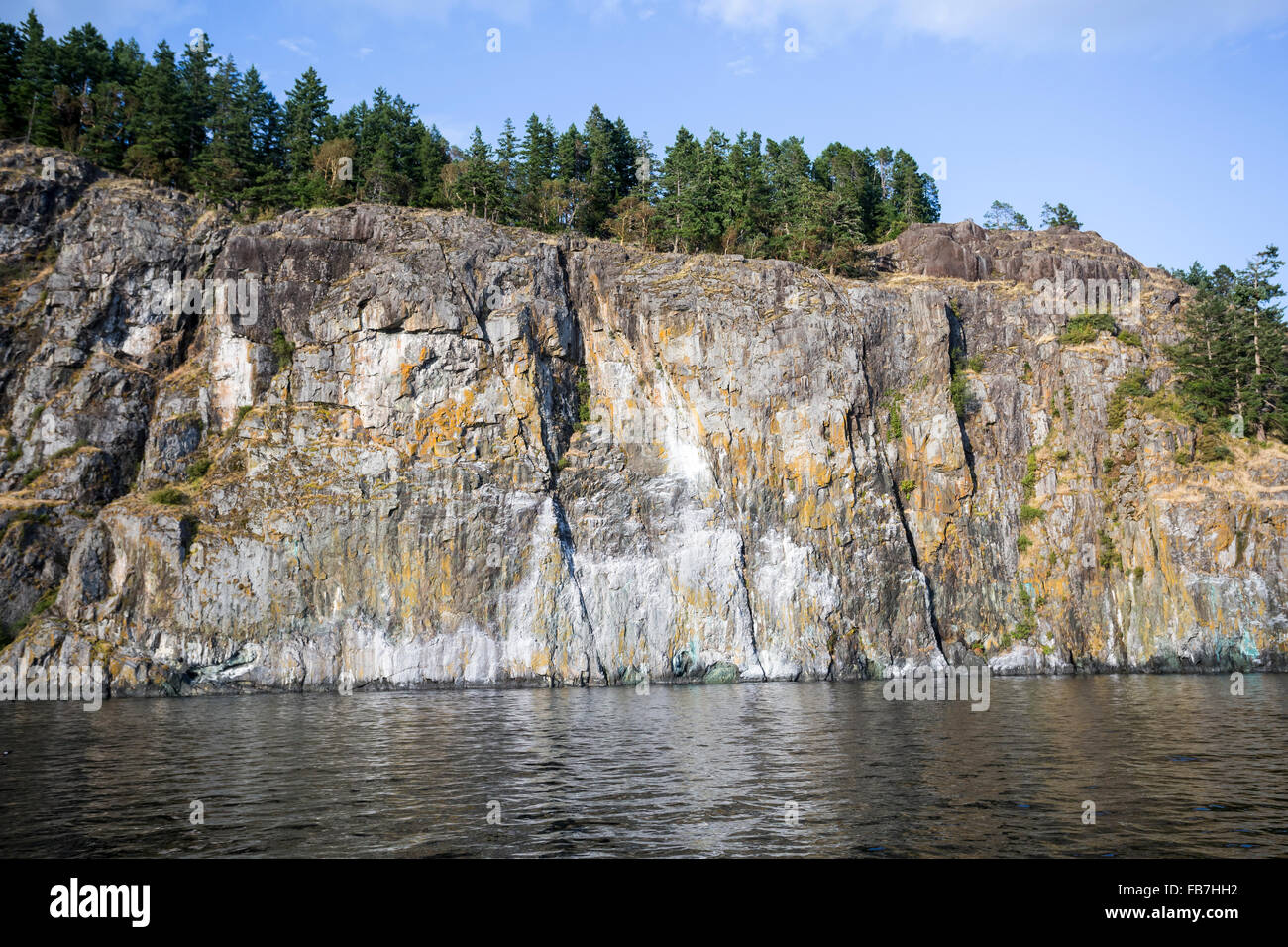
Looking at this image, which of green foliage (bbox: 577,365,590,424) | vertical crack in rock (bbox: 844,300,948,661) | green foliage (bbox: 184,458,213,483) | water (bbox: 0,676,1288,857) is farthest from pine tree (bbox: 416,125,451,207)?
water (bbox: 0,676,1288,857)

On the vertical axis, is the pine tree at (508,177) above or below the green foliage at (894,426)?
above

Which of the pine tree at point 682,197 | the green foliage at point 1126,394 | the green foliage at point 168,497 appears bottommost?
the green foliage at point 168,497

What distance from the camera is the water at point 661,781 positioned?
14781 millimetres

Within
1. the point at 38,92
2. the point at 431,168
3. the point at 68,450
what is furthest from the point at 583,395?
the point at 38,92

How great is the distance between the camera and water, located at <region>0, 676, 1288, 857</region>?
582 inches

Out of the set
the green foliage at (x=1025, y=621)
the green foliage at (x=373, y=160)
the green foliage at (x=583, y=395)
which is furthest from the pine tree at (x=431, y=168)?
the green foliage at (x=1025, y=621)

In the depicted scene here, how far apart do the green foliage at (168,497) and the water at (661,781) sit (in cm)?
1762

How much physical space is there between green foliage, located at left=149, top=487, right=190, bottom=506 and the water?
17620mm

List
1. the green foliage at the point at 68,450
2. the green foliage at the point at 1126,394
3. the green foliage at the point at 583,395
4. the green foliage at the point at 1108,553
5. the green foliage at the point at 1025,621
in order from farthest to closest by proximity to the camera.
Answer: the green foliage at the point at 1126,394, the green foliage at the point at 583,395, the green foliage at the point at 1108,553, the green foliage at the point at 68,450, the green foliage at the point at 1025,621

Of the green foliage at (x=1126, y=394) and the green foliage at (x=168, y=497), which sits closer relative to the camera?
the green foliage at (x=168, y=497)

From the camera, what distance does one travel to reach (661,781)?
66.7 ft

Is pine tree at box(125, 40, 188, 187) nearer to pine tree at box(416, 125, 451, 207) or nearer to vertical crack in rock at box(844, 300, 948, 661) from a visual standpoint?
pine tree at box(416, 125, 451, 207)

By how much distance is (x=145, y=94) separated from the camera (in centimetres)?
7431

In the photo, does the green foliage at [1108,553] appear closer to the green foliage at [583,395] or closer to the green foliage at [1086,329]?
the green foliage at [1086,329]
